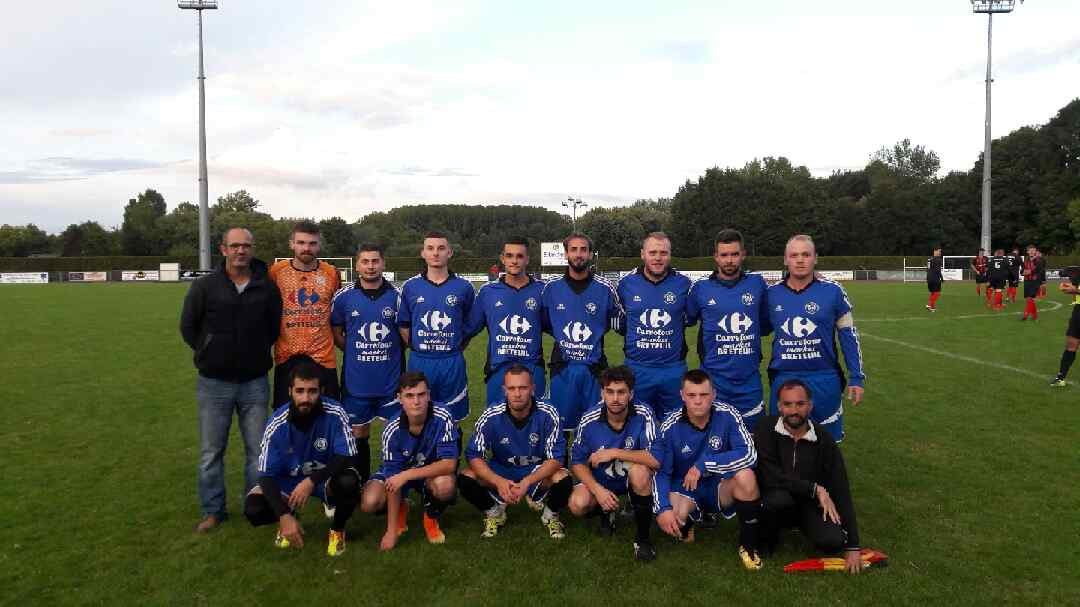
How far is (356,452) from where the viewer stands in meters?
4.45

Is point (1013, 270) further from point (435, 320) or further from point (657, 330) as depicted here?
point (435, 320)

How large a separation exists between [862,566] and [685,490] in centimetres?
103

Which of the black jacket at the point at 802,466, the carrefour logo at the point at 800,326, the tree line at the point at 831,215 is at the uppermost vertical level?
the tree line at the point at 831,215

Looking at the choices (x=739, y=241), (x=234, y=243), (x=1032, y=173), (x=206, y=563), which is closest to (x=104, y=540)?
(x=206, y=563)

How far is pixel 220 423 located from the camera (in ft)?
14.7

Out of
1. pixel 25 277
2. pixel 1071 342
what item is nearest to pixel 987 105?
pixel 1071 342

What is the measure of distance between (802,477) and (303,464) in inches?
118

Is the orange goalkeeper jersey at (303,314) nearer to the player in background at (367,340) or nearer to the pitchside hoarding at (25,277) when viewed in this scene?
the player in background at (367,340)

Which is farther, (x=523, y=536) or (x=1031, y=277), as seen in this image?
(x=1031, y=277)

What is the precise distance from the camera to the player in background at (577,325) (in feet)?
16.2

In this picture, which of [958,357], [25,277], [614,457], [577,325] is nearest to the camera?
[614,457]

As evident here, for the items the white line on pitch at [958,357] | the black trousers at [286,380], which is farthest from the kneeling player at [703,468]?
the white line on pitch at [958,357]

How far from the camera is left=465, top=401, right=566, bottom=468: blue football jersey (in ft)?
14.9

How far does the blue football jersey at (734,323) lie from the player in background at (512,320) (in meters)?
1.18
